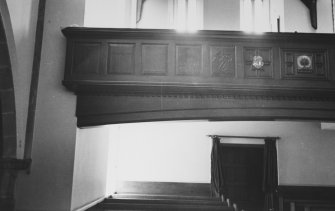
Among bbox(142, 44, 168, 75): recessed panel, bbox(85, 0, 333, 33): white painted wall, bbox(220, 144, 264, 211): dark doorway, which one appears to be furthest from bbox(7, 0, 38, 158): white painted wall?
bbox(220, 144, 264, 211): dark doorway

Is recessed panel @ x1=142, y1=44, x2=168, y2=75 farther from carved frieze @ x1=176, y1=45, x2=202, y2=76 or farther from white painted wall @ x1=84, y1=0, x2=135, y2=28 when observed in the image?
white painted wall @ x1=84, y1=0, x2=135, y2=28

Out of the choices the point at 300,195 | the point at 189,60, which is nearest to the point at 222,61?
the point at 189,60

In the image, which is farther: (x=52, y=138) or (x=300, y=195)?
(x=300, y=195)

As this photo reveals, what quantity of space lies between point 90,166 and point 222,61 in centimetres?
282

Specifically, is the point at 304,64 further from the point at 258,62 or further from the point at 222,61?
the point at 222,61

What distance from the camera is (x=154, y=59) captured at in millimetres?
5570

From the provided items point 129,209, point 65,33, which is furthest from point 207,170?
point 65,33

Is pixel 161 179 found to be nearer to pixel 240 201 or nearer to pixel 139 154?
pixel 139 154

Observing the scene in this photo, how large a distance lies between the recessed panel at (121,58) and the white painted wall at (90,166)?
107 centimetres

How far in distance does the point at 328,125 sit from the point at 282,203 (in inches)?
102

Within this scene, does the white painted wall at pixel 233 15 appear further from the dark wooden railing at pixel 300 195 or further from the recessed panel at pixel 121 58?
the recessed panel at pixel 121 58

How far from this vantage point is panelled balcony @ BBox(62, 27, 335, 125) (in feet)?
17.8

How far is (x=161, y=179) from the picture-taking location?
35.7 ft

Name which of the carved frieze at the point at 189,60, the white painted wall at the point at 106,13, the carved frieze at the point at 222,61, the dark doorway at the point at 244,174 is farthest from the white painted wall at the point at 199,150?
the carved frieze at the point at 222,61
